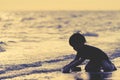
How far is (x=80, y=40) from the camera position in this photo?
1187 centimetres

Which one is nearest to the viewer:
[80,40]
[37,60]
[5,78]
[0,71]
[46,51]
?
[80,40]

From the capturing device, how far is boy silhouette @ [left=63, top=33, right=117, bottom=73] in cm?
1184

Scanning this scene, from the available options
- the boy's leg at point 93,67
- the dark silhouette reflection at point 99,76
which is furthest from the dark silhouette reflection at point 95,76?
the boy's leg at point 93,67

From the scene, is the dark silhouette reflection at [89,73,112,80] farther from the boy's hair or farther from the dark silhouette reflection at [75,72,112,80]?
the boy's hair

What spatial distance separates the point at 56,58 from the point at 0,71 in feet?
13.1

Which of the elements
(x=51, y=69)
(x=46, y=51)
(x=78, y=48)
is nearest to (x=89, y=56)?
(x=78, y=48)

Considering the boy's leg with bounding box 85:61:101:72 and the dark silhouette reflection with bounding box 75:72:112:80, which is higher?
the boy's leg with bounding box 85:61:101:72

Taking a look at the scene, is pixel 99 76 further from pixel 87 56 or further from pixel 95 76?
pixel 87 56

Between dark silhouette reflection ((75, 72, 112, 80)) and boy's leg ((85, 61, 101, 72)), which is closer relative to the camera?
dark silhouette reflection ((75, 72, 112, 80))

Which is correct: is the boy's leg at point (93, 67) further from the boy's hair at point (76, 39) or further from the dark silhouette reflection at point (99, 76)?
the boy's hair at point (76, 39)

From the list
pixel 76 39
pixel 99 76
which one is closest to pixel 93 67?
pixel 99 76

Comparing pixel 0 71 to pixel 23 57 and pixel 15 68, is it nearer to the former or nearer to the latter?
pixel 15 68

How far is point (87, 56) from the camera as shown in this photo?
12.1 meters

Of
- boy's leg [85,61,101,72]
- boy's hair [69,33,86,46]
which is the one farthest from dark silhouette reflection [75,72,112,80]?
boy's hair [69,33,86,46]
